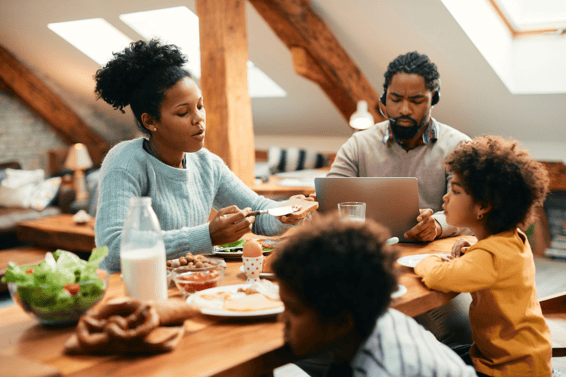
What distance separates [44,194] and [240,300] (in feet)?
14.9

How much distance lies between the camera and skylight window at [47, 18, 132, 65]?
5352 millimetres

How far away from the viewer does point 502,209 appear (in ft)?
4.32

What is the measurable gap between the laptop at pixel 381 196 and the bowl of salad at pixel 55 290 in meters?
0.82

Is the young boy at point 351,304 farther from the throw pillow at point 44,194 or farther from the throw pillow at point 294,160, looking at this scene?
the throw pillow at point 44,194

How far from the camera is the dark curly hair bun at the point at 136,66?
167 cm

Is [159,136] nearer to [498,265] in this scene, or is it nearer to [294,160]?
[498,265]

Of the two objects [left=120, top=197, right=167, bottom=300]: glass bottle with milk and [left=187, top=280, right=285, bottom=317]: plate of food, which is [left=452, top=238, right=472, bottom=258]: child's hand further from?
[left=120, top=197, right=167, bottom=300]: glass bottle with milk

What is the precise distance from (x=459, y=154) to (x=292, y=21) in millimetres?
2978

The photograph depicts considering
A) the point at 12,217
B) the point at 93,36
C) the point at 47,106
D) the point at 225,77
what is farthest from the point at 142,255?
the point at 47,106

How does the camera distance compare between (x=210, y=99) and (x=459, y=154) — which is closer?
(x=459, y=154)

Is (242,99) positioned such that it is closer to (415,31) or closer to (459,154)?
(415,31)

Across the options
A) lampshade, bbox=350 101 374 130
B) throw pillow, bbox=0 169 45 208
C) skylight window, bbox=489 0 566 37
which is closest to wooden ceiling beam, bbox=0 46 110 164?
throw pillow, bbox=0 169 45 208

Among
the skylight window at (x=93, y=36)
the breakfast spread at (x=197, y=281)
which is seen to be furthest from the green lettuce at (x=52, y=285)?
the skylight window at (x=93, y=36)

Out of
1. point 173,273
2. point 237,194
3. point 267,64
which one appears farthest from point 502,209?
point 267,64
